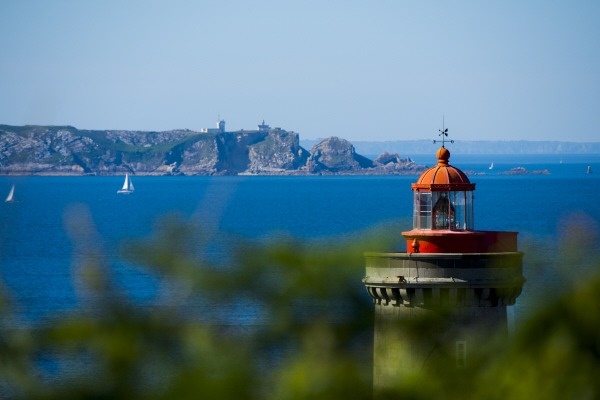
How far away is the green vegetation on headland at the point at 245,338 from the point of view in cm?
641

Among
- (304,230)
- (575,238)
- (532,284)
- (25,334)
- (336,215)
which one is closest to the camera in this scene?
(25,334)

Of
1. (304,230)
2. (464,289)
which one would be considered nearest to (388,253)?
(464,289)

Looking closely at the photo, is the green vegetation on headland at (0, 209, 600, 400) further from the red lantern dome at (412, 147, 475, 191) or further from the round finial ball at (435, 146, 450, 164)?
the round finial ball at (435, 146, 450, 164)

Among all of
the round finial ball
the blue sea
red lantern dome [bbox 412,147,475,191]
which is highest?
the round finial ball

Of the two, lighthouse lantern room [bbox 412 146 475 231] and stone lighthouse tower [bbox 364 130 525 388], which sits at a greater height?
lighthouse lantern room [bbox 412 146 475 231]

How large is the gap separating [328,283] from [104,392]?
1.82 m

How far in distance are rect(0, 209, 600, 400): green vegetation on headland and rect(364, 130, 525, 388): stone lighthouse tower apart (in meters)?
1.91

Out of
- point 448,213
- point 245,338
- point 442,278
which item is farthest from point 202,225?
point 448,213

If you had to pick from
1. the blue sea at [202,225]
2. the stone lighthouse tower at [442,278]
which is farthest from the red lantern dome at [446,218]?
the blue sea at [202,225]

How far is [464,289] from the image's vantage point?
1111 cm

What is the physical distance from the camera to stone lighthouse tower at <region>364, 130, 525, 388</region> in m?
10.1

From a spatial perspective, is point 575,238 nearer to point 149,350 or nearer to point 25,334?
point 149,350

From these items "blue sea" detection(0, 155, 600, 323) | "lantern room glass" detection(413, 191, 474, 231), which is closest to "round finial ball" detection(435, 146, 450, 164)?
"lantern room glass" detection(413, 191, 474, 231)

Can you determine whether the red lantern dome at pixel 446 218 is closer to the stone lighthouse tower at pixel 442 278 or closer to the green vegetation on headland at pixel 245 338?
A: the stone lighthouse tower at pixel 442 278
